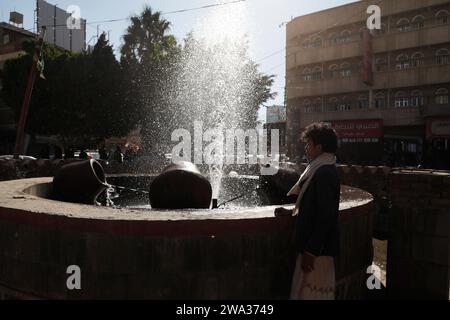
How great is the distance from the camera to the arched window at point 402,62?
29.6m

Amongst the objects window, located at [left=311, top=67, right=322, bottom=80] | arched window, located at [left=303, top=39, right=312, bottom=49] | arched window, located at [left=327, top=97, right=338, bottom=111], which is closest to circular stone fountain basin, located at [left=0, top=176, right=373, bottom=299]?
arched window, located at [left=327, top=97, right=338, bottom=111]

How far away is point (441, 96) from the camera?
2789 cm

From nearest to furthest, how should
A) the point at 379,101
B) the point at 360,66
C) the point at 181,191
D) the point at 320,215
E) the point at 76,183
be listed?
the point at 320,215, the point at 181,191, the point at 76,183, the point at 379,101, the point at 360,66

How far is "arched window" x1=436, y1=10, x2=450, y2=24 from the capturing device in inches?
1097

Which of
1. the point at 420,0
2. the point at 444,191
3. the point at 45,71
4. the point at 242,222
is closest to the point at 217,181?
the point at 444,191

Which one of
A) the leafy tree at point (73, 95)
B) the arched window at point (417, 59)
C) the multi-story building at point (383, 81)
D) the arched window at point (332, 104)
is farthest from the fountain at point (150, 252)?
the arched window at point (332, 104)

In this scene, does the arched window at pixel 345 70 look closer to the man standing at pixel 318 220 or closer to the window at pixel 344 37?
Result: the window at pixel 344 37

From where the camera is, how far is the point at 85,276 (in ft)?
10.0

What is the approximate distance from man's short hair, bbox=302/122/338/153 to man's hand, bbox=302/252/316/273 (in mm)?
765

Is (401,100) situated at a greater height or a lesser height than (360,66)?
lesser

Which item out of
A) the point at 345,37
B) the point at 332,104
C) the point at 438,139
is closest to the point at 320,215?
the point at 438,139

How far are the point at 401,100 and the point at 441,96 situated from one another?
104 inches

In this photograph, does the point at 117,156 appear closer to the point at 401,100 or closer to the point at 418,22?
the point at 401,100

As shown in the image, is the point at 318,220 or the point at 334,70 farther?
the point at 334,70
